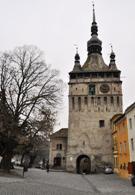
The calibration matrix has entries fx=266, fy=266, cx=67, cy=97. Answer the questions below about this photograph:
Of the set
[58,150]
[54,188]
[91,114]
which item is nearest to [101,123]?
[91,114]

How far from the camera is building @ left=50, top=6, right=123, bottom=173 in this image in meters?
46.2

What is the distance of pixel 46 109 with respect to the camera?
27.2 meters

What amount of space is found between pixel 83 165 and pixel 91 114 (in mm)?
10309

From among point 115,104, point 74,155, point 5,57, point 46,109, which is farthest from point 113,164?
point 5,57

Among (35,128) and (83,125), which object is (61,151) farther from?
(35,128)

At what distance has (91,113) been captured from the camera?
48031 millimetres

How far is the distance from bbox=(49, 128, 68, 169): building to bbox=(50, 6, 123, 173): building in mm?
4840

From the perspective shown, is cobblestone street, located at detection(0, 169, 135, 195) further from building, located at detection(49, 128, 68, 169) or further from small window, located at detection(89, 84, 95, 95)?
building, located at detection(49, 128, 68, 169)

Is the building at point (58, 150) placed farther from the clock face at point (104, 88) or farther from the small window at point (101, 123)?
the clock face at point (104, 88)

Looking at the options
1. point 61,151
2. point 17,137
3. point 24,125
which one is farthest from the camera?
point 61,151

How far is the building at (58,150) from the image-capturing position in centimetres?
5406

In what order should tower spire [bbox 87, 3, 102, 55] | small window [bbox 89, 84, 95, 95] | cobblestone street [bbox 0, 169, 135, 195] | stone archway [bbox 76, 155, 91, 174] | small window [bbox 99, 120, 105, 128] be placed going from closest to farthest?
cobblestone street [bbox 0, 169, 135, 195]
stone archway [bbox 76, 155, 91, 174]
small window [bbox 99, 120, 105, 128]
small window [bbox 89, 84, 95, 95]
tower spire [bbox 87, 3, 102, 55]

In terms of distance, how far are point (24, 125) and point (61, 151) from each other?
97.9ft

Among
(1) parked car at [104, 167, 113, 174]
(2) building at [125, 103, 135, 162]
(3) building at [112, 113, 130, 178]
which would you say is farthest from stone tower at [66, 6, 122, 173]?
(2) building at [125, 103, 135, 162]
